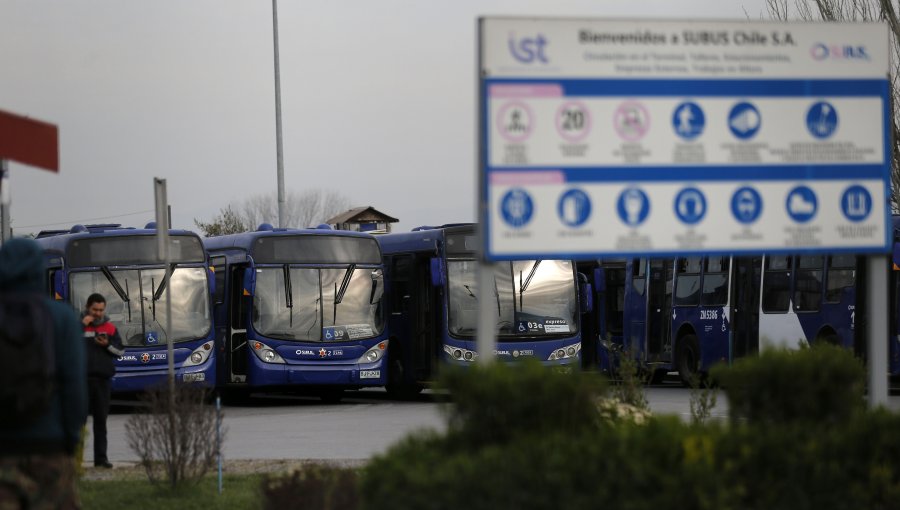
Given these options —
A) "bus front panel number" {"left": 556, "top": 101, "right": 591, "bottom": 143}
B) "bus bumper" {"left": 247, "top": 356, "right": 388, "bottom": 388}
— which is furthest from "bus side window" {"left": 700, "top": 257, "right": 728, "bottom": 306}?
"bus front panel number" {"left": 556, "top": 101, "right": 591, "bottom": 143}

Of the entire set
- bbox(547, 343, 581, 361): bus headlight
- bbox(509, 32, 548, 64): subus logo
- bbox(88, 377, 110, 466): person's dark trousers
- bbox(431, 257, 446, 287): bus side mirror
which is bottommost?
bbox(547, 343, 581, 361): bus headlight

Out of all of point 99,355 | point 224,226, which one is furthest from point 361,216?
point 99,355

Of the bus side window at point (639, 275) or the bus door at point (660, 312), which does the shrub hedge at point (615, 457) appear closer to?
the bus door at point (660, 312)

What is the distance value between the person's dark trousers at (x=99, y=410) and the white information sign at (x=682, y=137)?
26.7 ft

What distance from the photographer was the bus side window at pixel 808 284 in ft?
91.6

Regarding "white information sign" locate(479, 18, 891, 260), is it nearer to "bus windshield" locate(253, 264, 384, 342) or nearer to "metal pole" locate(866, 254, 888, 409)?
"metal pole" locate(866, 254, 888, 409)

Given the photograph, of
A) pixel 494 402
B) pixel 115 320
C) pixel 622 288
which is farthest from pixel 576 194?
pixel 622 288

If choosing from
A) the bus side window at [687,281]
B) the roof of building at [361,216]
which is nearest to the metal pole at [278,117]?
the bus side window at [687,281]

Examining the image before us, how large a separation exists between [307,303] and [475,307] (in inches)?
112

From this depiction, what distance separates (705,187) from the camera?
8984mm

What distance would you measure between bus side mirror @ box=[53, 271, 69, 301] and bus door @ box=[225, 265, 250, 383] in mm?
3126

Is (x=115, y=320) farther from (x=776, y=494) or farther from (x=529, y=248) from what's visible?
(x=776, y=494)

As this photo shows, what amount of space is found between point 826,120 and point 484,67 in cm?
205

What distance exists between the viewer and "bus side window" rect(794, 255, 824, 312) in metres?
27.9
